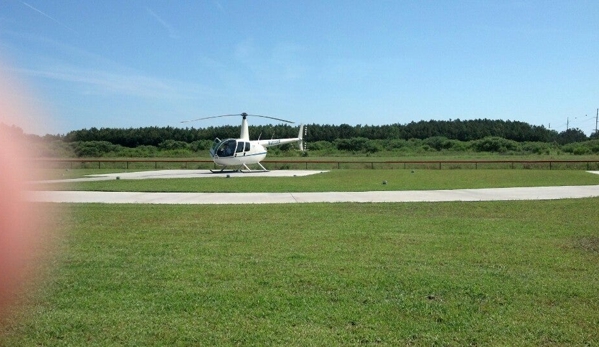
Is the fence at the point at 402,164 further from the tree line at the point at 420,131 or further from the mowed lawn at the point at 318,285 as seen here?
the tree line at the point at 420,131

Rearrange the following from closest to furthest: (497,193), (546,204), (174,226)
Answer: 1. (174,226)
2. (546,204)
3. (497,193)

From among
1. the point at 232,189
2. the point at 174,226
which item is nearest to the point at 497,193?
the point at 232,189

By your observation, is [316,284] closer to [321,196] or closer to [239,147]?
[321,196]

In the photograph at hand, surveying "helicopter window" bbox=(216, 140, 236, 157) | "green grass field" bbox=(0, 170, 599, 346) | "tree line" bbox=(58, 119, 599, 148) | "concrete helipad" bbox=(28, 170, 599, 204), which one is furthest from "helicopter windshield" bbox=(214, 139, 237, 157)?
"tree line" bbox=(58, 119, 599, 148)

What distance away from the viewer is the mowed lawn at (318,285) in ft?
15.2

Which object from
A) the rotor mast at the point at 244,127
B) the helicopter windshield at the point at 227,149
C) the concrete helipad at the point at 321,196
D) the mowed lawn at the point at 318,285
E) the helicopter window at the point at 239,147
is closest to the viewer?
the mowed lawn at the point at 318,285

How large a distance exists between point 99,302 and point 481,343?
3.61m

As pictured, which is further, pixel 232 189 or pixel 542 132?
pixel 542 132

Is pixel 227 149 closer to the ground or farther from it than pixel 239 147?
closer to the ground

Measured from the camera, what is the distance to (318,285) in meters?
6.10

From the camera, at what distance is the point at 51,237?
29.7 feet

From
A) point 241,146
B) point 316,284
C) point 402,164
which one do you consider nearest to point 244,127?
point 241,146

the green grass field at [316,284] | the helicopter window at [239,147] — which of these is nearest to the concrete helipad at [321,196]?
the green grass field at [316,284]

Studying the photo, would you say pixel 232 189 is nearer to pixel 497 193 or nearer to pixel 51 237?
pixel 497 193
